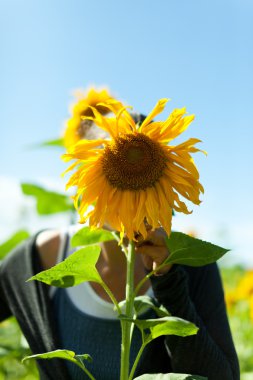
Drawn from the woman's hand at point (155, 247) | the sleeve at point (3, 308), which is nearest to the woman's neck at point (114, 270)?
the sleeve at point (3, 308)

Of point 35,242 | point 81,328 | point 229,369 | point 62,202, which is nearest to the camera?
point 229,369

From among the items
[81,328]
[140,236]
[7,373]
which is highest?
[140,236]

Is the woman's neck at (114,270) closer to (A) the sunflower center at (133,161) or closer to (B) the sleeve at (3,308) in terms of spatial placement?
(B) the sleeve at (3,308)

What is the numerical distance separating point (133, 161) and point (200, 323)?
0.37 meters

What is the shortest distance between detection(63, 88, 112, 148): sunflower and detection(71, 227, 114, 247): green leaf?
284 millimetres

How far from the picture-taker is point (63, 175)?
0.75 m

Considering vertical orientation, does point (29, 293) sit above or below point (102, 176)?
below

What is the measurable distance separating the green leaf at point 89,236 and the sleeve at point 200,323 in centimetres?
10

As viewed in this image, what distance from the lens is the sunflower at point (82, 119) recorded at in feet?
3.81

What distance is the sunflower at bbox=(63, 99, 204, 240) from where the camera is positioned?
735mm

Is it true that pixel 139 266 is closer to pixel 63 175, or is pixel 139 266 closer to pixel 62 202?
pixel 62 202

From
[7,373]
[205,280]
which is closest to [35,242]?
[205,280]

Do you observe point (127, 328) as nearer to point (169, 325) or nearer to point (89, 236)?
point (169, 325)

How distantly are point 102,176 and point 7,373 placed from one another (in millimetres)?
1110
